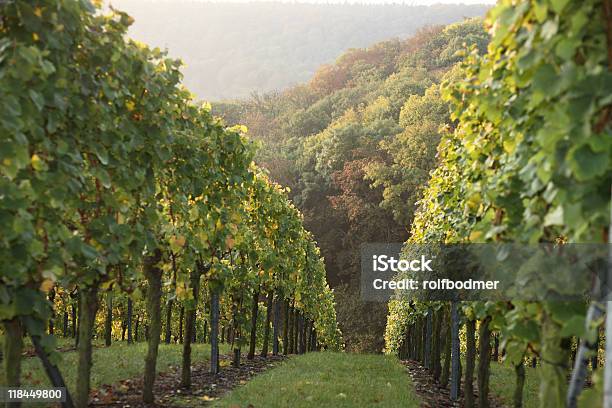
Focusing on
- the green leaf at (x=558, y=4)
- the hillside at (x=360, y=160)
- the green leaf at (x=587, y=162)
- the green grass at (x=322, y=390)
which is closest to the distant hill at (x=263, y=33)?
the hillside at (x=360, y=160)

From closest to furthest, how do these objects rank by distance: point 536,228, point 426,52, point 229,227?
point 536,228
point 229,227
point 426,52

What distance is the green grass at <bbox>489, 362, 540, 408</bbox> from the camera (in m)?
11.9

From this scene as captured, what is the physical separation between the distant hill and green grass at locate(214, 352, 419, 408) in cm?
8400

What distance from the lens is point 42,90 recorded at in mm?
4637

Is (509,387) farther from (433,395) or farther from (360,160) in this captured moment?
(360,160)

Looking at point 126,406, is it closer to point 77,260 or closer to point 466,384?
point 77,260

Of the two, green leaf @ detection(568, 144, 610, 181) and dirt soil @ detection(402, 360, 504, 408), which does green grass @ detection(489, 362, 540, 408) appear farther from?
green leaf @ detection(568, 144, 610, 181)

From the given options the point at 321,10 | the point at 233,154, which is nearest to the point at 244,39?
the point at 321,10

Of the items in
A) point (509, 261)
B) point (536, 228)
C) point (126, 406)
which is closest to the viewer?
point (536, 228)

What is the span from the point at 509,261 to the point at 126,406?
585cm

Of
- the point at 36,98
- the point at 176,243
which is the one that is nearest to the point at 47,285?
the point at 36,98

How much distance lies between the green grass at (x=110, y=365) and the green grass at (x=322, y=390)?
232cm

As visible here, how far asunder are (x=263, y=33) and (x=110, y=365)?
325 feet

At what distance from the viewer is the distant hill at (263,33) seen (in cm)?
9881
